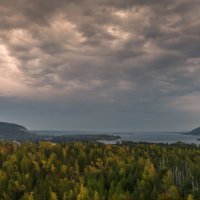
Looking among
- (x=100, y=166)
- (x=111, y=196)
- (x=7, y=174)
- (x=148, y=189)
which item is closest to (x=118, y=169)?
(x=100, y=166)

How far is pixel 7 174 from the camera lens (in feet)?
33.9

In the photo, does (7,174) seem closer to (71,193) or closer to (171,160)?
(71,193)

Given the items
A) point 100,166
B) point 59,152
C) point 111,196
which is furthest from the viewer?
point 59,152

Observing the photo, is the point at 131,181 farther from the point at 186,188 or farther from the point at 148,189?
the point at 186,188

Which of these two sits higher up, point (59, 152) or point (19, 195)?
point (59, 152)

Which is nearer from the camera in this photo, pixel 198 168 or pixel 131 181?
pixel 131 181

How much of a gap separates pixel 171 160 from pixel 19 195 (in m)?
6.81

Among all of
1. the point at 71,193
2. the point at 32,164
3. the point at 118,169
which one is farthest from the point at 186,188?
the point at 32,164

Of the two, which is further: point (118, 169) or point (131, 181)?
point (118, 169)

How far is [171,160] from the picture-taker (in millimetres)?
12852

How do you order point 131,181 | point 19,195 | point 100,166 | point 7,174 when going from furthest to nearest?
point 100,166 < point 7,174 < point 131,181 < point 19,195

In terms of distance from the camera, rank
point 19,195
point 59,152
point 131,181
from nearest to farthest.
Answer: point 19,195
point 131,181
point 59,152

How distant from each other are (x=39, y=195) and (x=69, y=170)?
2769 millimetres

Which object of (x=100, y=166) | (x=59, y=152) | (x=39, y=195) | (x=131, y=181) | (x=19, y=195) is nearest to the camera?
Answer: (x=39, y=195)
